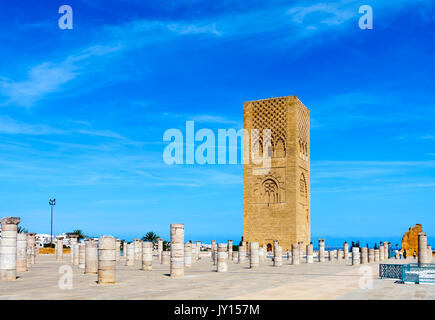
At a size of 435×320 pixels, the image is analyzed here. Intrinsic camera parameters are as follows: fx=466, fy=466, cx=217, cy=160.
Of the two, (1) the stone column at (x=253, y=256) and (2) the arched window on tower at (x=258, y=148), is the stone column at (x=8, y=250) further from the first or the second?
(2) the arched window on tower at (x=258, y=148)

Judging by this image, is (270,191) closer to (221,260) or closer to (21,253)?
(221,260)

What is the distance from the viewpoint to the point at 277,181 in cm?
4044

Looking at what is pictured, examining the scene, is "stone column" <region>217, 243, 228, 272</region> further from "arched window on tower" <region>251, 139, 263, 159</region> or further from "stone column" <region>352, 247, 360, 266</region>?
"arched window on tower" <region>251, 139, 263, 159</region>

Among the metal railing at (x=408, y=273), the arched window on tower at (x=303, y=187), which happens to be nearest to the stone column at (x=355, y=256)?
the metal railing at (x=408, y=273)

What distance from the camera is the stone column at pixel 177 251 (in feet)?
46.6

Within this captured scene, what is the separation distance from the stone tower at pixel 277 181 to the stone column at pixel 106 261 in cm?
2837

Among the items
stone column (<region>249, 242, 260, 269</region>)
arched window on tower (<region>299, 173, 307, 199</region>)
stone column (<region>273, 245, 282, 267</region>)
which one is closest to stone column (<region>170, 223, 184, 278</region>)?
stone column (<region>249, 242, 260, 269</region>)

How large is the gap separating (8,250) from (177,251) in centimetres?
490

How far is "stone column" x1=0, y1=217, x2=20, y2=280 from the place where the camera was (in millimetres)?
13141

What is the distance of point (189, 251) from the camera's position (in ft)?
67.5

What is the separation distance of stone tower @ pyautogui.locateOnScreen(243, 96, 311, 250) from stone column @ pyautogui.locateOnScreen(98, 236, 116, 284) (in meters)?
28.4

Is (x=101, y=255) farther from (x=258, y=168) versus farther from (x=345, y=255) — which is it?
(x=258, y=168)

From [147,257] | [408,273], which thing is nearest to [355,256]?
[147,257]
